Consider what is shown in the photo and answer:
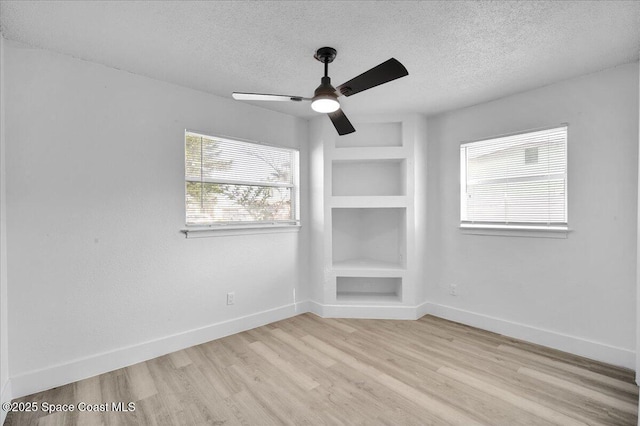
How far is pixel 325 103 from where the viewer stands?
1973 mm

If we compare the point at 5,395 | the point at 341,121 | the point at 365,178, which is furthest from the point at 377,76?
the point at 5,395

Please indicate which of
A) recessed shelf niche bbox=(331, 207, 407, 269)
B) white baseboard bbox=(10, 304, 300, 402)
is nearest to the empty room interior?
white baseboard bbox=(10, 304, 300, 402)

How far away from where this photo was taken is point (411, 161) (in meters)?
3.56

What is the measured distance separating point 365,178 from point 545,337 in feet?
8.38

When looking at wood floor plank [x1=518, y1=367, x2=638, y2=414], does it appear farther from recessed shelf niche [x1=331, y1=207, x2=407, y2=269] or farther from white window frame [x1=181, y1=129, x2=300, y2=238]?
white window frame [x1=181, y1=129, x2=300, y2=238]

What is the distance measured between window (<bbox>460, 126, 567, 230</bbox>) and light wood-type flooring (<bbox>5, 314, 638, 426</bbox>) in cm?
124

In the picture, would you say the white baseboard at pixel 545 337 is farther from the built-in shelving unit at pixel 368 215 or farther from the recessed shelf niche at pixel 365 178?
the recessed shelf niche at pixel 365 178

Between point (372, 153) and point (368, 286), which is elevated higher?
point (372, 153)

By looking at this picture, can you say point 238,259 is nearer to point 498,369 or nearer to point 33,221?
point 33,221

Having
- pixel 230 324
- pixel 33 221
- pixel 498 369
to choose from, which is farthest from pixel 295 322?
pixel 33 221

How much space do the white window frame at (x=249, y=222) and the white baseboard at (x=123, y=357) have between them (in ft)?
3.12

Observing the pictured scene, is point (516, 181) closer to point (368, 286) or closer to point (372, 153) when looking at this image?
point (372, 153)

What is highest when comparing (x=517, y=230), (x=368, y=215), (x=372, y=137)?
(x=372, y=137)

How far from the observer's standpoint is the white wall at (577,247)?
2418 millimetres
